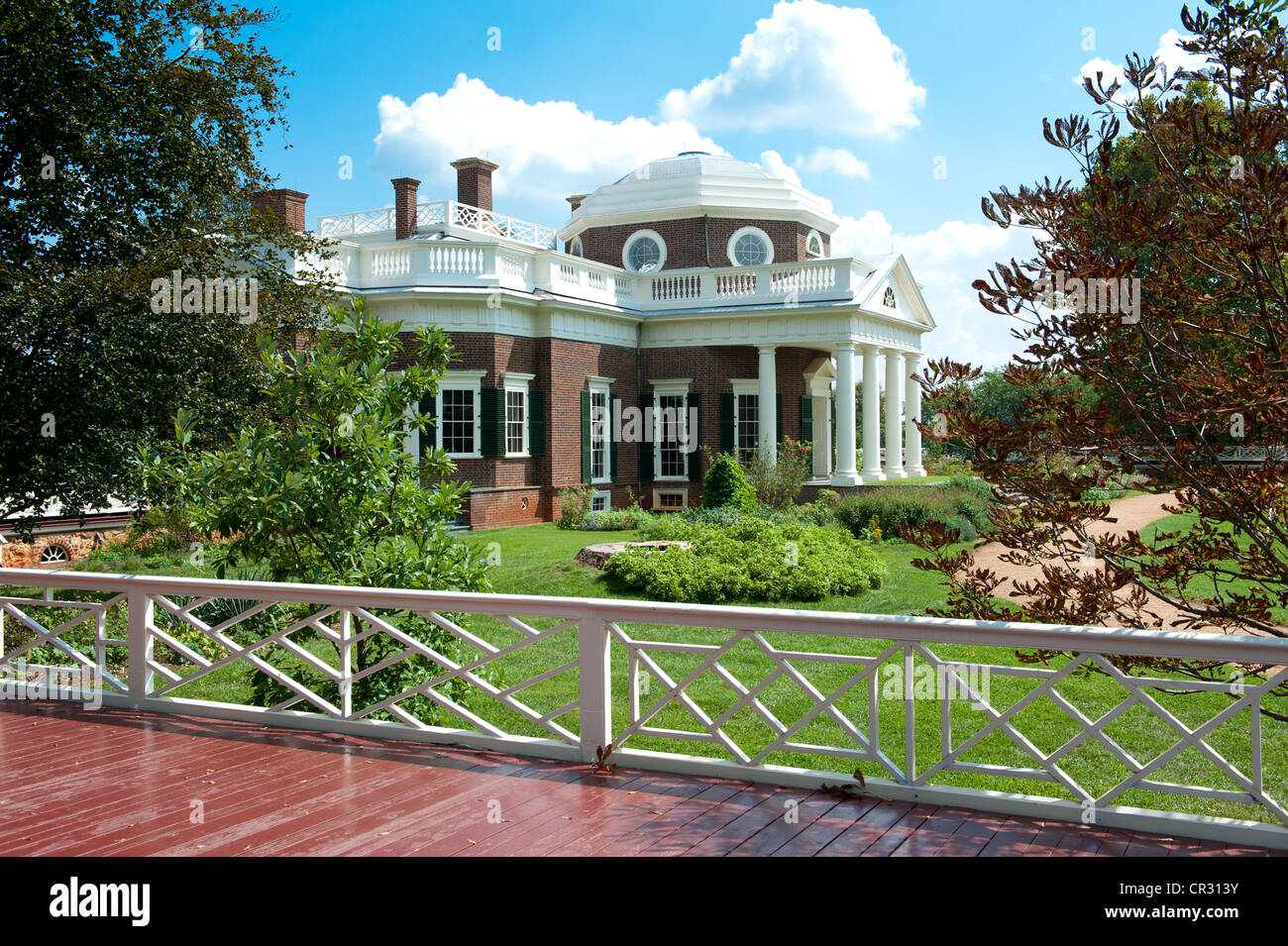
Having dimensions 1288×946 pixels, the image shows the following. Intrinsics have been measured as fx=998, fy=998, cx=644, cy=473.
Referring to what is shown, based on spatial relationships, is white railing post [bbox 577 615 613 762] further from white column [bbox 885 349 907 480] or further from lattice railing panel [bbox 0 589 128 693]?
white column [bbox 885 349 907 480]

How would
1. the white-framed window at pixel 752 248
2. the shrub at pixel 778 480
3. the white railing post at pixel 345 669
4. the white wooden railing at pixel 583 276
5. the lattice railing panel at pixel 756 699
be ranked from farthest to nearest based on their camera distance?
1. the white-framed window at pixel 752 248
2. the white wooden railing at pixel 583 276
3. the shrub at pixel 778 480
4. the white railing post at pixel 345 669
5. the lattice railing panel at pixel 756 699

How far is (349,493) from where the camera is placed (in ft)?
24.6

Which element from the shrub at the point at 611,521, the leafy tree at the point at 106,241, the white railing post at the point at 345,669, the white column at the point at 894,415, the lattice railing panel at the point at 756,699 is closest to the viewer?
the lattice railing panel at the point at 756,699

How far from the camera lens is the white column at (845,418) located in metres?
24.7

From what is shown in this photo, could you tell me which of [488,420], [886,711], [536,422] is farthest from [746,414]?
[886,711]

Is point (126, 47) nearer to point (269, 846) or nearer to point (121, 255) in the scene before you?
point (121, 255)

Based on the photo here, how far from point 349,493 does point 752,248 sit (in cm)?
2439

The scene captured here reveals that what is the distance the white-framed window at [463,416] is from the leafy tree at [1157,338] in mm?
17898

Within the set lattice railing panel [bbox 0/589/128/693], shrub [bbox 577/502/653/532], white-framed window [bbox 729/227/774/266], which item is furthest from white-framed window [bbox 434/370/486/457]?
white-framed window [bbox 729/227/774/266]

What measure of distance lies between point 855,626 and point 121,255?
8724 mm

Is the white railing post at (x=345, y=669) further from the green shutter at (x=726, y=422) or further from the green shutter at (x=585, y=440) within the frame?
the green shutter at (x=726, y=422)

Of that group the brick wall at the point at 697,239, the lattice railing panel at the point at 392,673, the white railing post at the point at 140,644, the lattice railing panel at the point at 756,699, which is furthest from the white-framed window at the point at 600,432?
Answer: the white railing post at the point at 140,644
